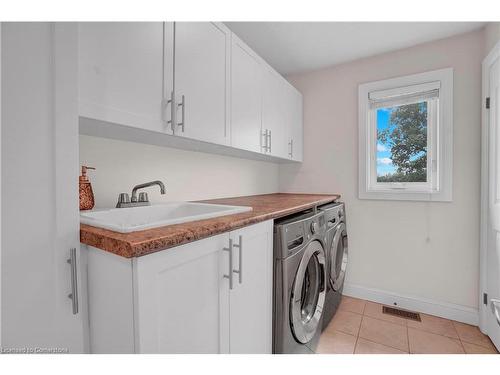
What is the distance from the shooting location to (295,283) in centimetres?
127

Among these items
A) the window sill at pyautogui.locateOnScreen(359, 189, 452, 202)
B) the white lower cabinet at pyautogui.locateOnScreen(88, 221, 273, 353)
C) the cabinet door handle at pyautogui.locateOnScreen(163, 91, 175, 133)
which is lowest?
the white lower cabinet at pyautogui.locateOnScreen(88, 221, 273, 353)

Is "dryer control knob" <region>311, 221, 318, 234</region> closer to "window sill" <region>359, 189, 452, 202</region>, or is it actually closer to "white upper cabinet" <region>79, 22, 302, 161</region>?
"white upper cabinet" <region>79, 22, 302, 161</region>

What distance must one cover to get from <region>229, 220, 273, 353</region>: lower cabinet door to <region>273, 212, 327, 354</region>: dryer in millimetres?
41

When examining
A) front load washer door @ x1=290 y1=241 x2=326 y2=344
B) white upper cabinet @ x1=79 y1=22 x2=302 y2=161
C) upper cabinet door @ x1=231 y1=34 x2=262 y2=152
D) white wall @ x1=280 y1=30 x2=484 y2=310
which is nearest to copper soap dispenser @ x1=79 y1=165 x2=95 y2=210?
white upper cabinet @ x1=79 y1=22 x2=302 y2=161

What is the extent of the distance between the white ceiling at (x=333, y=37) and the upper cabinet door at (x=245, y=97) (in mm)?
308

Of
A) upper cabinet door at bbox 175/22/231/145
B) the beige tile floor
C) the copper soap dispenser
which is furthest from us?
the beige tile floor

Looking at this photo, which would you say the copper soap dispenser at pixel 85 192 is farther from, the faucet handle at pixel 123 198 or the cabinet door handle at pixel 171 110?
the cabinet door handle at pixel 171 110

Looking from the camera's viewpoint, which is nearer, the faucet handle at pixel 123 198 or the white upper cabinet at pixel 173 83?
the white upper cabinet at pixel 173 83

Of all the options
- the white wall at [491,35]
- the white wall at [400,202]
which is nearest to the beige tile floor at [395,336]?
the white wall at [400,202]

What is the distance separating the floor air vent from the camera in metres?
2.04

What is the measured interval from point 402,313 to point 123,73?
2676 millimetres

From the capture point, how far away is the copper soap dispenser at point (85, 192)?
3.51 ft
